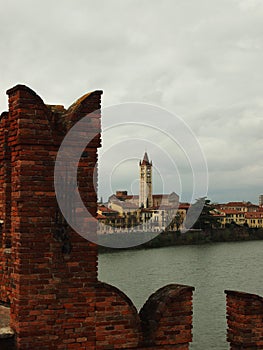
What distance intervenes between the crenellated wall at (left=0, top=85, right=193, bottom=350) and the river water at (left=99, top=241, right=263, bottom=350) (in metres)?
15.1

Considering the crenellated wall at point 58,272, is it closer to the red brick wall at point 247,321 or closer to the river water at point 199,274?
the red brick wall at point 247,321

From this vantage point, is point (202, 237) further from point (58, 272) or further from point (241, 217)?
point (58, 272)

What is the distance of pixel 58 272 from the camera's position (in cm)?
448

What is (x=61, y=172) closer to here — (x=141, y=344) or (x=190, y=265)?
(x=141, y=344)

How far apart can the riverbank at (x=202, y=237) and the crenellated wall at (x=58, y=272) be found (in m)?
38.8

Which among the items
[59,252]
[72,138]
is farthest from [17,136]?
[59,252]

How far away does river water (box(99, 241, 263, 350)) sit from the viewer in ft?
73.0

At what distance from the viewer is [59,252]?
177 inches

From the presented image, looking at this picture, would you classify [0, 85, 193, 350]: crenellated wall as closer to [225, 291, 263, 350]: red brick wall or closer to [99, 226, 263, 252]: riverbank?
[225, 291, 263, 350]: red brick wall

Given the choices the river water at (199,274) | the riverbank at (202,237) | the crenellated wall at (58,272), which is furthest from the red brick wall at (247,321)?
the riverbank at (202,237)

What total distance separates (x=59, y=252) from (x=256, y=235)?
6474 centimetres

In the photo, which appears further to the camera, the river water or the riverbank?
the riverbank

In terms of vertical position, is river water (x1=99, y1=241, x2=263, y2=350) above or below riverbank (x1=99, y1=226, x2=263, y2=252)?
below

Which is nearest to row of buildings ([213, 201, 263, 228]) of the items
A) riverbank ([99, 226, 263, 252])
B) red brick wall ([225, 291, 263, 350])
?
riverbank ([99, 226, 263, 252])
